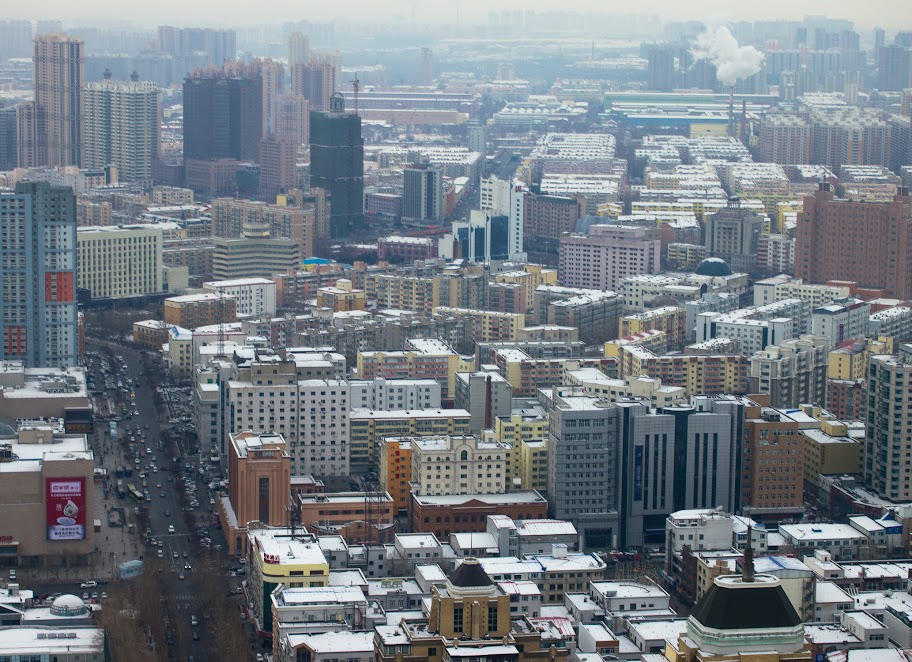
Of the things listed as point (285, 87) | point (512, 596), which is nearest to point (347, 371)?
point (512, 596)

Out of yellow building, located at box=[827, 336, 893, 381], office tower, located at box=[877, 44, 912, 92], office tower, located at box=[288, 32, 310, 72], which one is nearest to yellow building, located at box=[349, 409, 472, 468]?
yellow building, located at box=[827, 336, 893, 381]

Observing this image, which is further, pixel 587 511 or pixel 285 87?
pixel 285 87

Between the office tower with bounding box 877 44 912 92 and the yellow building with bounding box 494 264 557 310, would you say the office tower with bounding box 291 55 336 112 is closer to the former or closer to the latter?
the office tower with bounding box 877 44 912 92

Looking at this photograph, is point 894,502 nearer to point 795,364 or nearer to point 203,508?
point 795,364

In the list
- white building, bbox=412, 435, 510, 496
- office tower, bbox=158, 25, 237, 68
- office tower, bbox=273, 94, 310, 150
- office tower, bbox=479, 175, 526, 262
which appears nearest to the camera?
white building, bbox=412, 435, 510, 496

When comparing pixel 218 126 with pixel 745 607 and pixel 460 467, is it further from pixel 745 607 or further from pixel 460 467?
pixel 745 607

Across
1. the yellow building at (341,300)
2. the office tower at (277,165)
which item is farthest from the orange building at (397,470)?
the office tower at (277,165)
